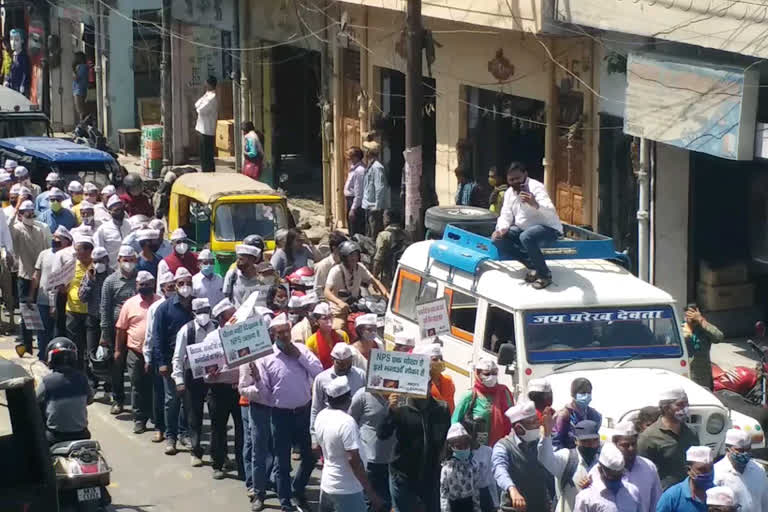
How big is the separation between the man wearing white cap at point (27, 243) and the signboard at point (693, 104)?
6886mm

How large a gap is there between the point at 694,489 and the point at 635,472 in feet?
1.63

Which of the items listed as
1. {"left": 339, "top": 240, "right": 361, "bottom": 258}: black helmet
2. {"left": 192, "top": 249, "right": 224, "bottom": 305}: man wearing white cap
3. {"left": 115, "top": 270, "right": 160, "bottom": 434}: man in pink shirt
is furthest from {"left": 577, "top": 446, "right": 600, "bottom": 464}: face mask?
{"left": 192, "top": 249, "right": 224, "bottom": 305}: man wearing white cap

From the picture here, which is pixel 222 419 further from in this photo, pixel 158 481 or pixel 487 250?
pixel 487 250

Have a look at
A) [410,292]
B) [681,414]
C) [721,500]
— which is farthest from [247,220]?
[721,500]

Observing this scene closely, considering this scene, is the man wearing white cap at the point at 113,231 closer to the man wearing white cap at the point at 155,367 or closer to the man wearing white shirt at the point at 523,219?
the man wearing white cap at the point at 155,367

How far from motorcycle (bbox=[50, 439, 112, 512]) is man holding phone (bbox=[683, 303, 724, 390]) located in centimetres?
535

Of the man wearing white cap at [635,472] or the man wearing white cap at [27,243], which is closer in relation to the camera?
the man wearing white cap at [635,472]

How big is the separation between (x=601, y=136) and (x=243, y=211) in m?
4.45

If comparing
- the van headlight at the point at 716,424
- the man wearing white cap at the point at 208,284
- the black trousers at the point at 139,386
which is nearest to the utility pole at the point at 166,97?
the man wearing white cap at the point at 208,284

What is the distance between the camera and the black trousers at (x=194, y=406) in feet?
44.9

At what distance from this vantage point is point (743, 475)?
389 inches

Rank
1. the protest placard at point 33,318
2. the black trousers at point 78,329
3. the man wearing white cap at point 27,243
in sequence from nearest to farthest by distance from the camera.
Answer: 1. the black trousers at point 78,329
2. the protest placard at point 33,318
3. the man wearing white cap at point 27,243

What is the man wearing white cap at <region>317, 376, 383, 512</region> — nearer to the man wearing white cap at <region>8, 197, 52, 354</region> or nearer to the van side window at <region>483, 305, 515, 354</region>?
the van side window at <region>483, 305, 515, 354</region>

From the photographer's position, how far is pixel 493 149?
2212 cm
